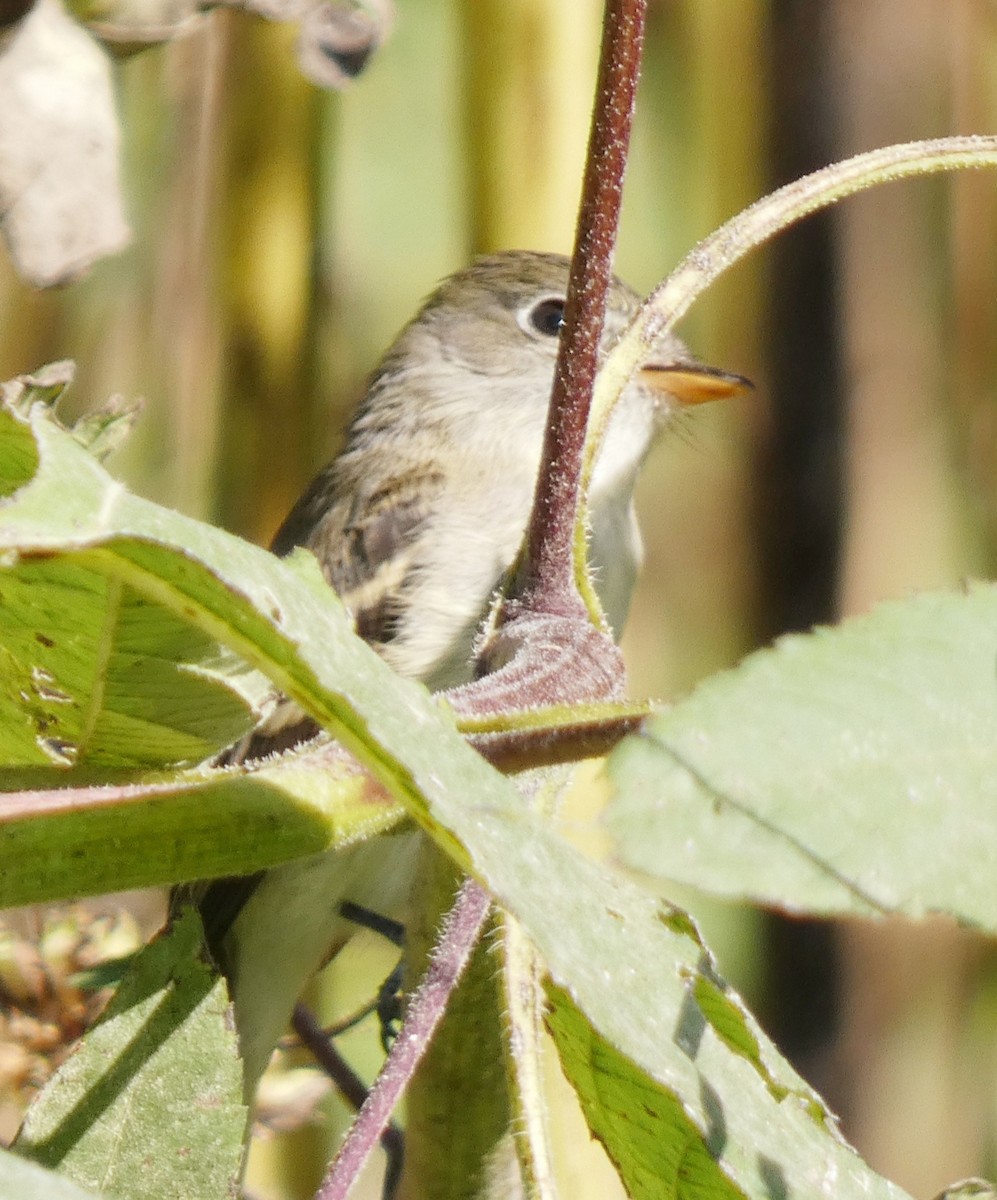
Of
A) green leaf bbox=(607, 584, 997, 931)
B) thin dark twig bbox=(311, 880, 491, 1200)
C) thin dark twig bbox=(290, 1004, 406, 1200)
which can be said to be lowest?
thin dark twig bbox=(290, 1004, 406, 1200)

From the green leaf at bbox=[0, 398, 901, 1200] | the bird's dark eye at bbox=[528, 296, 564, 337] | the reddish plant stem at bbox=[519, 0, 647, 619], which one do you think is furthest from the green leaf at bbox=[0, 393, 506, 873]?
the bird's dark eye at bbox=[528, 296, 564, 337]

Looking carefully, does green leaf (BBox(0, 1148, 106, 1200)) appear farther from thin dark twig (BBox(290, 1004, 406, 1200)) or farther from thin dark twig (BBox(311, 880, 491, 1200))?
thin dark twig (BBox(290, 1004, 406, 1200))

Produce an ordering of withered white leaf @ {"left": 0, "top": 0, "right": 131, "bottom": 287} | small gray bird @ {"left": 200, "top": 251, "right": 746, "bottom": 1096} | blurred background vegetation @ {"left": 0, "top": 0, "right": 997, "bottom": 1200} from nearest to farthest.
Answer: withered white leaf @ {"left": 0, "top": 0, "right": 131, "bottom": 287}, small gray bird @ {"left": 200, "top": 251, "right": 746, "bottom": 1096}, blurred background vegetation @ {"left": 0, "top": 0, "right": 997, "bottom": 1200}

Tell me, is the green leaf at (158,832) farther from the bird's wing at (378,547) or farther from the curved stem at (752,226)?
the bird's wing at (378,547)

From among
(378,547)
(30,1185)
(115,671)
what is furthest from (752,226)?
(378,547)

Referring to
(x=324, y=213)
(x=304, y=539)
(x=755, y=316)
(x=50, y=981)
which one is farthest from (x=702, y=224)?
(x=50, y=981)

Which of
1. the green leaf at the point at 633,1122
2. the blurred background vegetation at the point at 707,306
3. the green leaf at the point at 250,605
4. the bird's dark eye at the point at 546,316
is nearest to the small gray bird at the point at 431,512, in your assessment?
the bird's dark eye at the point at 546,316

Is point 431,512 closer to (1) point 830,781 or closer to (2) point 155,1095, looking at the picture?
(2) point 155,1095
